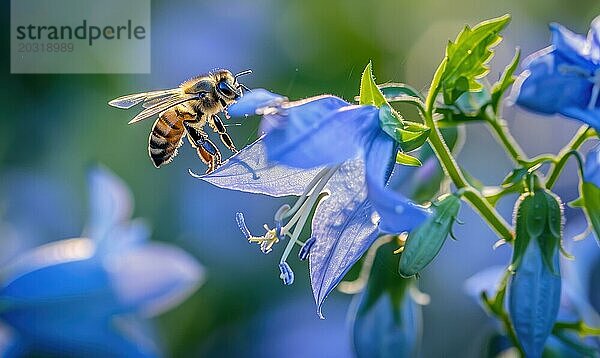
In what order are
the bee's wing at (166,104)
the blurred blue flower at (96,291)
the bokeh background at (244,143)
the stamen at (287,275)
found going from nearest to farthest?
1. the stamen at (287,275)
2. the bee's wing at (166,104)
3. the blurred blue flower at (96,291)
4. the bokeh background at (244,143)

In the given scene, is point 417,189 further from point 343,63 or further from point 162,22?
point 162,22

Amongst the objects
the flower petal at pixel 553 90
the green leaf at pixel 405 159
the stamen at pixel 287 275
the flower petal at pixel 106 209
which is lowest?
the flower petal at pixel 106 209

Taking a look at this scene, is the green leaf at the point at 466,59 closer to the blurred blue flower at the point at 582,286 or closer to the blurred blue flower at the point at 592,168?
the blurred blue flower at the point at 592,168

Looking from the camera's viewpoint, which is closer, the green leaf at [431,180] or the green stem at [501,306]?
the green stem at [501,306]

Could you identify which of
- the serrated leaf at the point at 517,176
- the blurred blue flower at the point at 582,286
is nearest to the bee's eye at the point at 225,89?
the serrated leaf at the point at 517,176

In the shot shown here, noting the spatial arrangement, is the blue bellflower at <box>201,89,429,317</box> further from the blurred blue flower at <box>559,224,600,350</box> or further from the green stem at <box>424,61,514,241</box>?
the blurred blue flower at <box>559,224,600,350</box>

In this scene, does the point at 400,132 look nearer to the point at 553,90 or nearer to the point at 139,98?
the point at 553,90

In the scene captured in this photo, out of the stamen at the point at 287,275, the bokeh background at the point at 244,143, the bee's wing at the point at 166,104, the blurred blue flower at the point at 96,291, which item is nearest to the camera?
the stamen at the point at 287,275

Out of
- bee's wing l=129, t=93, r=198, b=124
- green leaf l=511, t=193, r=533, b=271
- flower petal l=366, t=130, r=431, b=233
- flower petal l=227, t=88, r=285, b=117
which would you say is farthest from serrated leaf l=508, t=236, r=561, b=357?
bee's wing l=129, t=93, r=198, b=124
